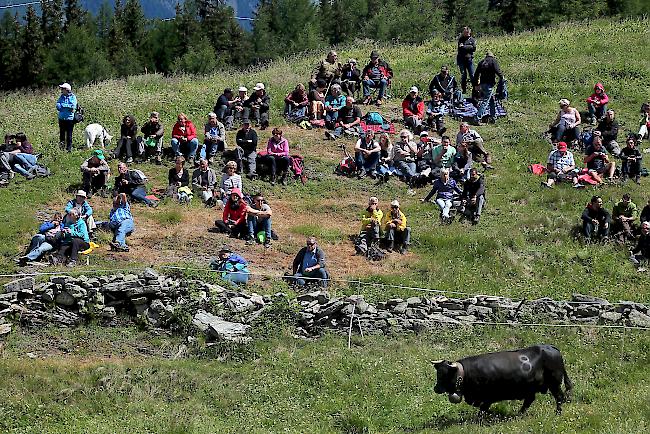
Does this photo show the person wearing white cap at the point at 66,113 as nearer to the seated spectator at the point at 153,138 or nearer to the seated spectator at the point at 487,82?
the seated spectator at the point at 153,138

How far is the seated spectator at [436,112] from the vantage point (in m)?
27.5

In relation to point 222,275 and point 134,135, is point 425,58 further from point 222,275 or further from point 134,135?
point 222,275

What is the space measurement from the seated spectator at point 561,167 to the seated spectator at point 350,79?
25.1ft

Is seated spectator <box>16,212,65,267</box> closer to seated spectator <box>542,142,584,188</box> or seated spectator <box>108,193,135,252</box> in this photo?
seated spectator <box>108,193,135,252</box>

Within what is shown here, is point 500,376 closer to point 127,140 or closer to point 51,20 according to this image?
point 127,140

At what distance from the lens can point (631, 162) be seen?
2386cm

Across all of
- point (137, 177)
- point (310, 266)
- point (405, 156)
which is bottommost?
point (310, 266)

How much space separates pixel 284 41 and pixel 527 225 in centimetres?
6630

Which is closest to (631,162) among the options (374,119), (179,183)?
(374,119)

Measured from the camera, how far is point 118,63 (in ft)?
260

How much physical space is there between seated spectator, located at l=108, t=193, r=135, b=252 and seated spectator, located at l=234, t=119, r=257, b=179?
4402mm

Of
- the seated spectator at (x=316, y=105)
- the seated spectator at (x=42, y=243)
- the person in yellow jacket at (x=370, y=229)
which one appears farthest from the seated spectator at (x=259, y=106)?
the seated spectator at (x=42, y=243)

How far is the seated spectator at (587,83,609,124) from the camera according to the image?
92.2 ft

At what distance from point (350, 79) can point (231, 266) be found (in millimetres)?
13447
